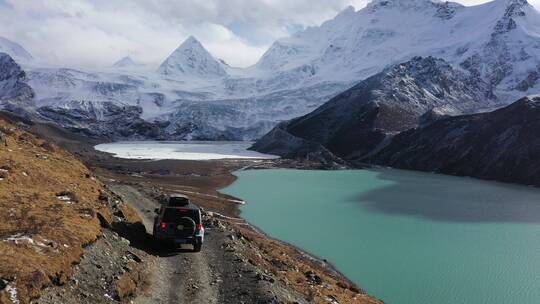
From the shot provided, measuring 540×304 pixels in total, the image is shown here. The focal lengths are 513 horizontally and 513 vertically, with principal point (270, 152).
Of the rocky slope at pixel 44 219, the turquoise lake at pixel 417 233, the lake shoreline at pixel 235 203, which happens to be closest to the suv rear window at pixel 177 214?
the rocky slope at pixel 44 219

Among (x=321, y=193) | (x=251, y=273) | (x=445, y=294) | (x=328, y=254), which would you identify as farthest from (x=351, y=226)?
(x=251, y=273)

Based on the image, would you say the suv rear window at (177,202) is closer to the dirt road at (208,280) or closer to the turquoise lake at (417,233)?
the dirt road at (208,280)

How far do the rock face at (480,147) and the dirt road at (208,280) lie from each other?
124171 mm

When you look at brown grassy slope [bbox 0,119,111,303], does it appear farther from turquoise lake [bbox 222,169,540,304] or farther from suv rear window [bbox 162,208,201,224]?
turquoise lake [bbox 222,169,540,304]

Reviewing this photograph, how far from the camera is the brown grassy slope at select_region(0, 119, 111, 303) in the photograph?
16.6 m

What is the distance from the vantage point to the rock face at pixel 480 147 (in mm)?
140875

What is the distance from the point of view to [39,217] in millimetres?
22641

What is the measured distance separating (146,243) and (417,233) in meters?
45.3

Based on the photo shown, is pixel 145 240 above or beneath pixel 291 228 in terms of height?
above

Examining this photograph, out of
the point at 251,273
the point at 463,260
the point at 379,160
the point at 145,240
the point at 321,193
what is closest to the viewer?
the point at 251,273

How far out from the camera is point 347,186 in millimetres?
124000

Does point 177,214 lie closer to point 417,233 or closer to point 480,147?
point 417,233

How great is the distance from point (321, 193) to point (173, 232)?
275 feet

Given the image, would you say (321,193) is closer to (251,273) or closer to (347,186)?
(347,186)
